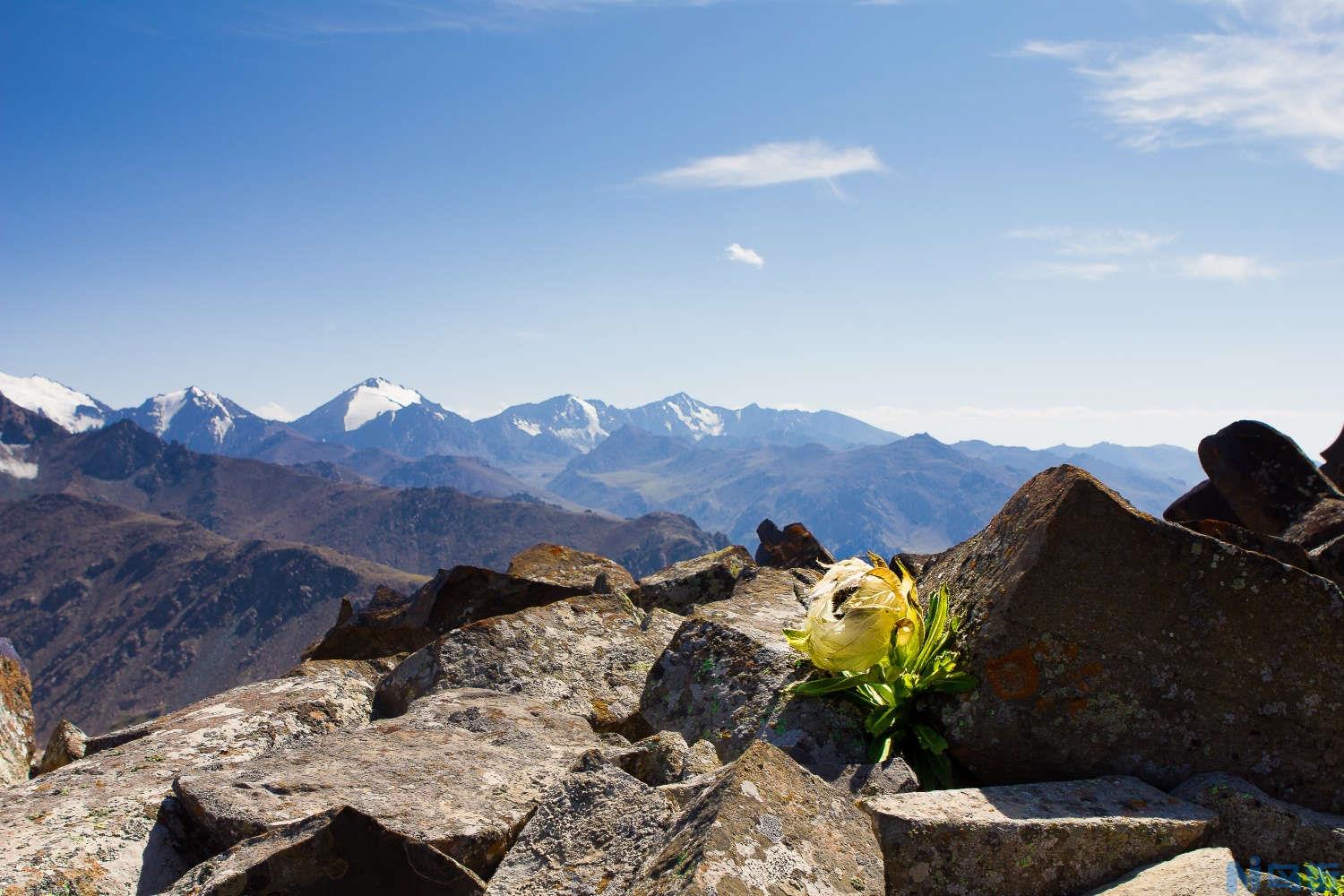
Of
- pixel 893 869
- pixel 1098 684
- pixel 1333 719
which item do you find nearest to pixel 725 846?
pixel 893 869

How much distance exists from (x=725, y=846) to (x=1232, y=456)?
9352 mm

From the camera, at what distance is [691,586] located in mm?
12180

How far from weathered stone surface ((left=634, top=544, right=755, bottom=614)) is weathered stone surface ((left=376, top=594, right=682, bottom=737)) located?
2761 mm

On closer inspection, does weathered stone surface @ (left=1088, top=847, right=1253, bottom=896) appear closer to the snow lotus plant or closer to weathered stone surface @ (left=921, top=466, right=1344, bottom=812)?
weathered stone surface @ (left=921, top=466, right=1344, bottom=812)

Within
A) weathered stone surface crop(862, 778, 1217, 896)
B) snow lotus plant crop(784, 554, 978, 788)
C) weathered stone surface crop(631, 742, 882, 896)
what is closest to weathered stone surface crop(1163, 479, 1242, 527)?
snow lotus plant crop(784, 554, 978, 788)

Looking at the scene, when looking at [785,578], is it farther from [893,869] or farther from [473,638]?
[893,869]

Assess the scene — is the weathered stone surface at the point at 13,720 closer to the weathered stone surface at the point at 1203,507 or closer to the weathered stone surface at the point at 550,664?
the weathered stone surface at the point at 550,664

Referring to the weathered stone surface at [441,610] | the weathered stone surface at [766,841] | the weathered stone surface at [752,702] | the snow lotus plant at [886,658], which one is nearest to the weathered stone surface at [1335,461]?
the weathered stone surface at [752,702]

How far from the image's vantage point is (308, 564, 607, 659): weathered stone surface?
1084cm

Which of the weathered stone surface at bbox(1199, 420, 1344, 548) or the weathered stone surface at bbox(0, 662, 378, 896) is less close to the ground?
the weathered stone surface at bbox(1199, 420, 1344, 548)

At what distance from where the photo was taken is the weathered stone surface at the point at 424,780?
4.77m

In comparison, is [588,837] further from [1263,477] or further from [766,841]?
[1263,477]

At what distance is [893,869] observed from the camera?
166 inches

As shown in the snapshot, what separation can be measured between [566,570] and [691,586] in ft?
5.69
